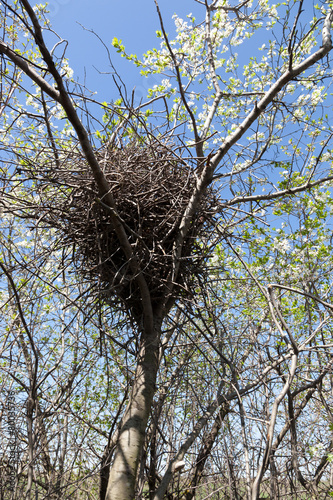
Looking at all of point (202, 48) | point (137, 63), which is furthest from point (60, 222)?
point (202, 48)

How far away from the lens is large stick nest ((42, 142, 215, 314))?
83.6 inches

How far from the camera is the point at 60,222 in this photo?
2.44 m

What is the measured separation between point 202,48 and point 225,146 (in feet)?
9.28

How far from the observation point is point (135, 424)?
1.86m

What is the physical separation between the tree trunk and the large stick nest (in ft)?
0.95

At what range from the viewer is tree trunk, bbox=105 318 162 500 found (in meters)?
1.69

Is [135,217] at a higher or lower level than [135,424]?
higher

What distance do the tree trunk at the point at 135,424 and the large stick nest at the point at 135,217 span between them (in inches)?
11.4

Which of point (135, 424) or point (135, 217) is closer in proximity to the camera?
point (135, 424)

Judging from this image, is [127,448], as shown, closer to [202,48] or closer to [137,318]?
[137,318]

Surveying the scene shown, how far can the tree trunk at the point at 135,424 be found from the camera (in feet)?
5.54

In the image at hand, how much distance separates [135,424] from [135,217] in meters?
1.05

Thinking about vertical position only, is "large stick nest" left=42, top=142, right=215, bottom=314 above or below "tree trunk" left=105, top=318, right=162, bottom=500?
above

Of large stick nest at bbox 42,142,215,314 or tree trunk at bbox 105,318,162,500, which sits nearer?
tree trunk at bbox 105,318,162,500
